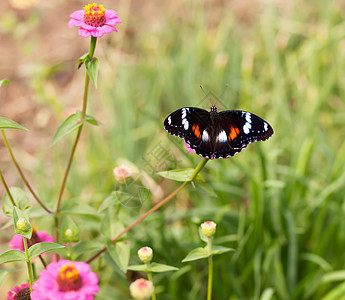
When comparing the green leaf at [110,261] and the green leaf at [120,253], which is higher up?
the green leaf at [120,253]

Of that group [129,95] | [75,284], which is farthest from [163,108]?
[75,284]

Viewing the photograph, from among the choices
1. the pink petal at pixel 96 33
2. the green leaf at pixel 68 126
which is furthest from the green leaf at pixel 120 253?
the pink petal at pixel 96 33

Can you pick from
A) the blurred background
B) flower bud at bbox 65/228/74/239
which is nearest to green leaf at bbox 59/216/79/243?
flower bud at bbox 65/228/74/239

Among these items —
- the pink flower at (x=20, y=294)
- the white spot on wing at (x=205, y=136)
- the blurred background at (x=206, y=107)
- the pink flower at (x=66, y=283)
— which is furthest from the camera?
the blurred background at (x=206, y=107)

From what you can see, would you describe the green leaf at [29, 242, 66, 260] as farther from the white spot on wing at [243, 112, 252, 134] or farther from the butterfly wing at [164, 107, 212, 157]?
the white spot on wing at [243, 112, 252, 134]

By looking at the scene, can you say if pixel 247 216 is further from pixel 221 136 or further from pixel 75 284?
pixel 75 284

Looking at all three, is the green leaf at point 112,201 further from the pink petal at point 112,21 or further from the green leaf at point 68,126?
the pink petal at point 112,21
